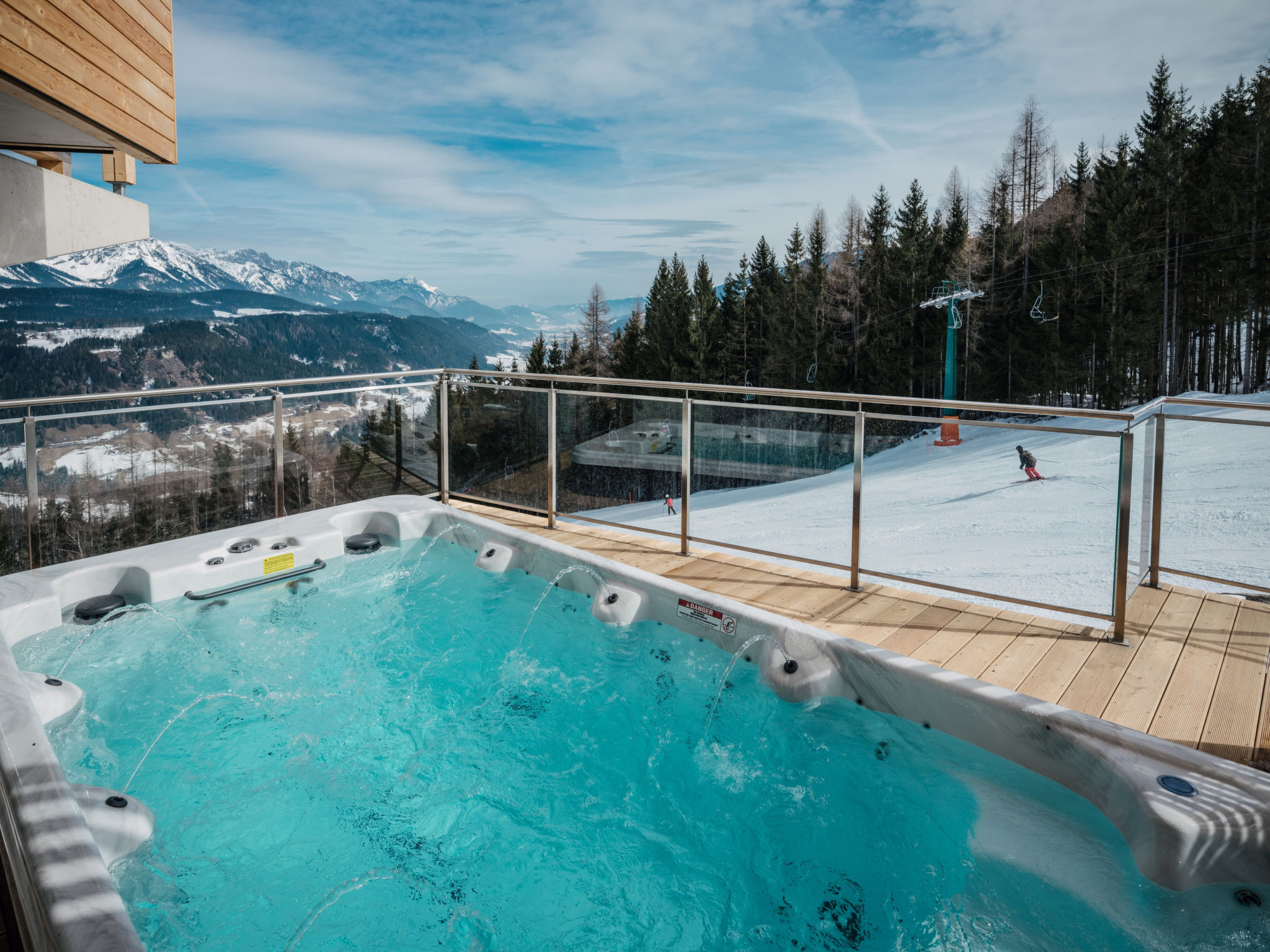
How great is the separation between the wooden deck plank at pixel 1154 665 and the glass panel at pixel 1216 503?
45 centimetres

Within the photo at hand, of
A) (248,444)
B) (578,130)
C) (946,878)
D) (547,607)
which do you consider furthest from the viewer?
(578,130)

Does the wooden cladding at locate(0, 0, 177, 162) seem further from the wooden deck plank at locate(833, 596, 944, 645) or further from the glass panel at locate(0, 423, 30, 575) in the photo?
the wooden deck plank at locate(833, 596, 944, 645)

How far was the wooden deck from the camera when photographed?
2.67 meters

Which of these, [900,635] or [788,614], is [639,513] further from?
[900,635]

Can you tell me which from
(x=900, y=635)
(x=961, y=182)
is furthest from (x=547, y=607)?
(x=961, y=182)

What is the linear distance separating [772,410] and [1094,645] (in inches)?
76.0

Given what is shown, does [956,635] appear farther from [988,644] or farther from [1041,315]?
[1041,315]

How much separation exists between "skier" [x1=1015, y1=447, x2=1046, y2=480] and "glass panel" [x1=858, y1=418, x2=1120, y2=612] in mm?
18

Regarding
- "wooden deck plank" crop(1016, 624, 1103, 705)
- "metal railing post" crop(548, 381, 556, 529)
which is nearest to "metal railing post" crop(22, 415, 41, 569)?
"metal railing post" crop(548, 381, 556, 529)

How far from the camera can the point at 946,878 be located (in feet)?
7.64

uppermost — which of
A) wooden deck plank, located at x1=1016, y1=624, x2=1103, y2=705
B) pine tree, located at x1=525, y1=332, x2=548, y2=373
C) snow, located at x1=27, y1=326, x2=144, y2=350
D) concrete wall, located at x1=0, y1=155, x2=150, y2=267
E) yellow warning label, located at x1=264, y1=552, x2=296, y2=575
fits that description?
snow, located at x1=27, y1=326, x2=144, y2=350

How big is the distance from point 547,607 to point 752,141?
69455 millimetres

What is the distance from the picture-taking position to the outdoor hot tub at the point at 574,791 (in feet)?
7.06

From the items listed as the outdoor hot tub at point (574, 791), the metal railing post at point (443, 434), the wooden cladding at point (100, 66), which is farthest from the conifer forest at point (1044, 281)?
the outdoor hot tub at point (574, 791)
